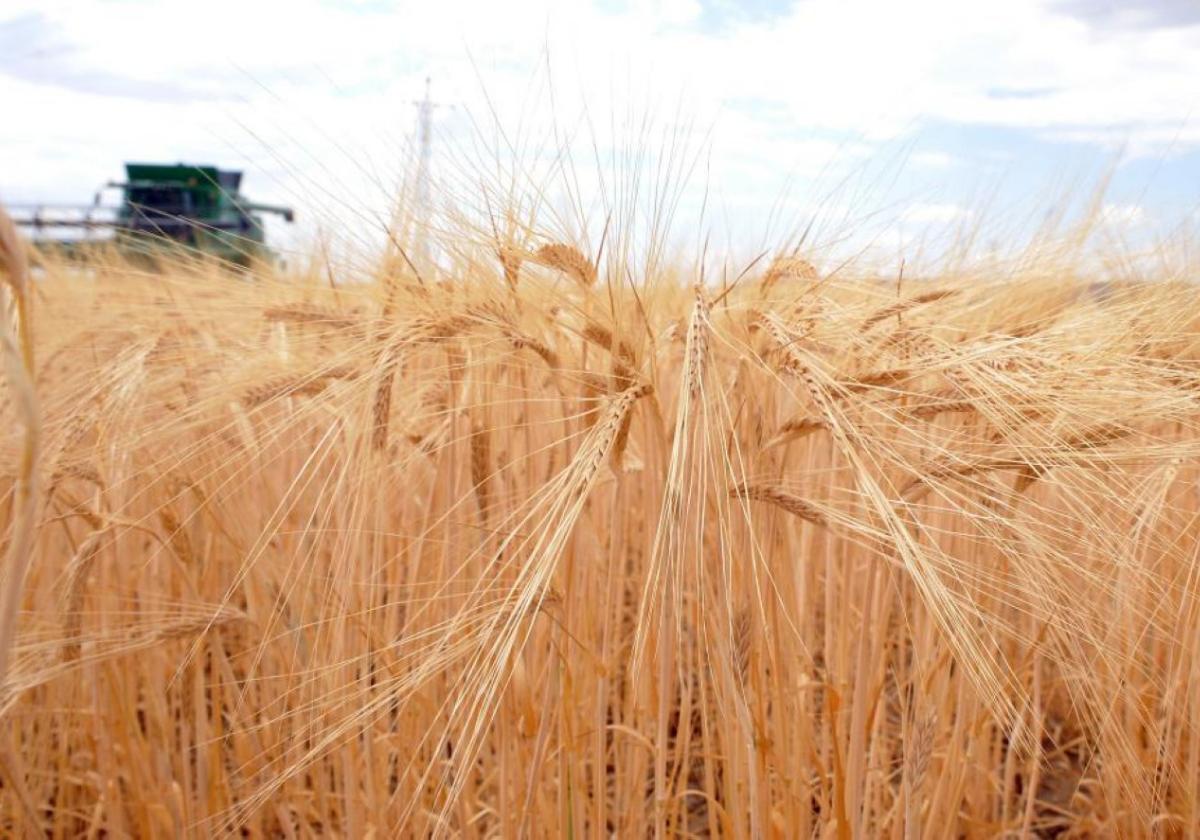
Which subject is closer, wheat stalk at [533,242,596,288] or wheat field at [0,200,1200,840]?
wheat field at [0,200,1200,840]

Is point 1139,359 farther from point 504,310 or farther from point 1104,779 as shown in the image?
point 1104,779

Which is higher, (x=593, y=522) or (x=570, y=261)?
(x=570, y=261)

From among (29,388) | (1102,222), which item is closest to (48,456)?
(29,388)

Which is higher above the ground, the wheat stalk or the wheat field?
the wheat stalk

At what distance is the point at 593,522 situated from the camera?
1521 mm

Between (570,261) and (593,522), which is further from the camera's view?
(593,522)

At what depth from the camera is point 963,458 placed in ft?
3.50

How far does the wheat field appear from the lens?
0.98 meters

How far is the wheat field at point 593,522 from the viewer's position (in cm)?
98

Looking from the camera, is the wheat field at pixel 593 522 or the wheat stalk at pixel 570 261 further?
the wheat stalk at pixel 570 261

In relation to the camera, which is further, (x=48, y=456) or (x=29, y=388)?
(x=48, y=456)

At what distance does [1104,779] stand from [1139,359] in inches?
36.6

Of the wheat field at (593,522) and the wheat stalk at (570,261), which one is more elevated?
the wheat stalk at (570,261)

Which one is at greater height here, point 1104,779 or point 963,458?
point 963,458
